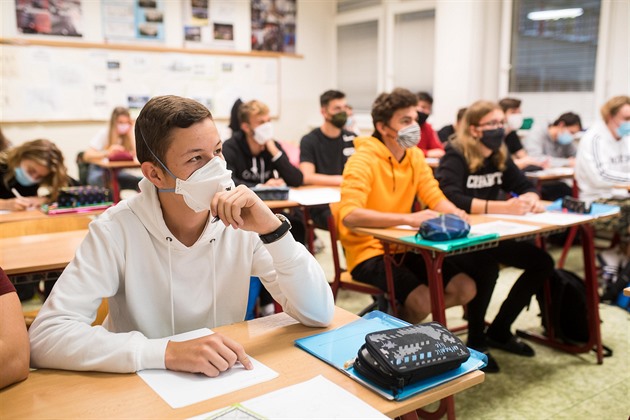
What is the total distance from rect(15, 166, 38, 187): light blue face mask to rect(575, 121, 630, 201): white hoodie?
376cm

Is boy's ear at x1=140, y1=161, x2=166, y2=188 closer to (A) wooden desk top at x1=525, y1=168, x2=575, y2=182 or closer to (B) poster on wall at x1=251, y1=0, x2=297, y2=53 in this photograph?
(A) wooden desk top at x1=525, y1=168, x2=575, y2=182

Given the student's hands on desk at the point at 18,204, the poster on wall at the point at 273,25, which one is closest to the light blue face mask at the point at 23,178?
the student's hands on desk at the point at 18,204

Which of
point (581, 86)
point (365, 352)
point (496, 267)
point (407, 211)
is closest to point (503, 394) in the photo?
point (496, 267)

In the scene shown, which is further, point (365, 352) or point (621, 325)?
point (621, 325)

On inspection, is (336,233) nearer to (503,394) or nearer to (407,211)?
(407,211)

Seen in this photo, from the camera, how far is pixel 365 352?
1117 millimetres

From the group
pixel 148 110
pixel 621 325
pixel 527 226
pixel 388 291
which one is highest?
pixel 148 110

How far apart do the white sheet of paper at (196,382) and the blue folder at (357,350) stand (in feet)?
0.44

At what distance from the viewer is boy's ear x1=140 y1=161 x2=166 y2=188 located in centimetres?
140

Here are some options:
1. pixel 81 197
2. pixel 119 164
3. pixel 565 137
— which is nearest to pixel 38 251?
pixel 81 197

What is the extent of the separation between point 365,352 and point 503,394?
1623 mm

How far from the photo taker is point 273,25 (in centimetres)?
745

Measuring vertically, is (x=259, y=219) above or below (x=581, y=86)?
below

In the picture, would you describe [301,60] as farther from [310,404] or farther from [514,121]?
[310,404]
